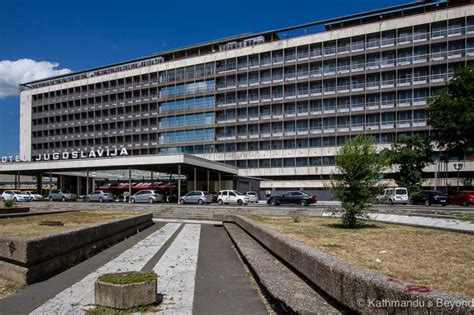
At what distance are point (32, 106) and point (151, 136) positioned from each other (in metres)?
38.1

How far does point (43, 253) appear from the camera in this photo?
867cm

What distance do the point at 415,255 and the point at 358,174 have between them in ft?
28.2

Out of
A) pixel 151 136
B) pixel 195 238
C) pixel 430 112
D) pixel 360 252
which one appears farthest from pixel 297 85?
pixel 360 252

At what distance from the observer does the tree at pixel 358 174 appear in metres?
18.3

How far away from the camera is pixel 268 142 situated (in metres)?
79.1

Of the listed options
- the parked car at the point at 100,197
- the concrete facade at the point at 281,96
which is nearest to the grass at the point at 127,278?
the concrete facade at the point at 281,96

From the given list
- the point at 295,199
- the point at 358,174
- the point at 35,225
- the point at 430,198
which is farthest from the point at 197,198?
the point at 35,225

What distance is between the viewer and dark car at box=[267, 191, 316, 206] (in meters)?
45.8

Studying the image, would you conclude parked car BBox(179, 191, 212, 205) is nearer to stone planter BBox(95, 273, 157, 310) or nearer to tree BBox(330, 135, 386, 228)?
tree BBox(330, 135, 386, 228)

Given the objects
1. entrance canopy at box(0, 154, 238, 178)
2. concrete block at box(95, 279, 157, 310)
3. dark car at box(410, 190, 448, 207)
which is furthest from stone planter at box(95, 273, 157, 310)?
dark car at box(410, 190, 448, 207)

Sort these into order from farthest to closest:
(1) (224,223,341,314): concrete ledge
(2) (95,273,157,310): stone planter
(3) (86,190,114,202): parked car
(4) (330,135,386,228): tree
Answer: (3) (86,190,114,202): parked car, (4) (330,135,386,228): tree, (2) (95,273,157,310): stone planter, (1) (224,223,341,314): concrete ledge

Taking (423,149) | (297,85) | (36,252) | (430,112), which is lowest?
(36,252)

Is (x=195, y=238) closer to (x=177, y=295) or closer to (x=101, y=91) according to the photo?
(x=177, y=295)

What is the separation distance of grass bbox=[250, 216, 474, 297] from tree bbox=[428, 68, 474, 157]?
1572 inches
